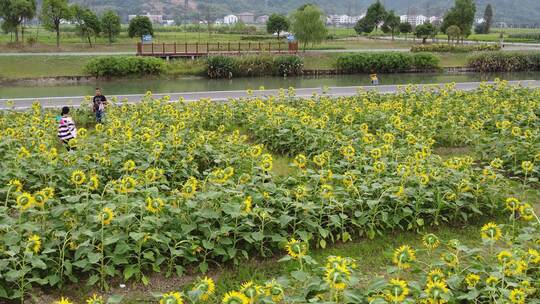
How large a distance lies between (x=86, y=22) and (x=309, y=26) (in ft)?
43.5

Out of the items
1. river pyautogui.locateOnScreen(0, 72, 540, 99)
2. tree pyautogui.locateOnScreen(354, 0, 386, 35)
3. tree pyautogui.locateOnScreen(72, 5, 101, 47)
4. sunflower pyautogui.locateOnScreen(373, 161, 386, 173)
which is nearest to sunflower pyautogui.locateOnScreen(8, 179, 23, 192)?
sunflower pyautogui.locateOnScreen(373, 161, 386, 173)

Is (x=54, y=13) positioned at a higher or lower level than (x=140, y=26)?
higher

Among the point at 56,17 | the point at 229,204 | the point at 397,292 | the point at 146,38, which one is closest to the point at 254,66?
the point at 146,38

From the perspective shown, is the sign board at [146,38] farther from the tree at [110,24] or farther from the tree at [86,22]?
the tree at [110,24]

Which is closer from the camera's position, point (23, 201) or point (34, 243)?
point (34, 243)

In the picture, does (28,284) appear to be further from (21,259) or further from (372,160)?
(372,160)

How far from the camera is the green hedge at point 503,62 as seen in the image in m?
30.8

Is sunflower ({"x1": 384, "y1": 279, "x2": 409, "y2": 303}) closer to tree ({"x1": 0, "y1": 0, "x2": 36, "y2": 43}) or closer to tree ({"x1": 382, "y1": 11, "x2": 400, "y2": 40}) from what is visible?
tree ({"x1": 0, "y1": 0, "x2": 36, "y2": 43})

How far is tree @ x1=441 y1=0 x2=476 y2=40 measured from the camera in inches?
1666

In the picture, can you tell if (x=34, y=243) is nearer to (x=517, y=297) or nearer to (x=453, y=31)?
(x=517, y=297)

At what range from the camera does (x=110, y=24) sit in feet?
114

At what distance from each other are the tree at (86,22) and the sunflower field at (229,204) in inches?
1008

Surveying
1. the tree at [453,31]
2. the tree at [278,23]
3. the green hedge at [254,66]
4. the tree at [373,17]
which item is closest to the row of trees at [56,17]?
the green hedge at [254,66]

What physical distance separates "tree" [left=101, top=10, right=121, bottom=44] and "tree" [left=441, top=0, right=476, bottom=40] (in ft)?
81.8
